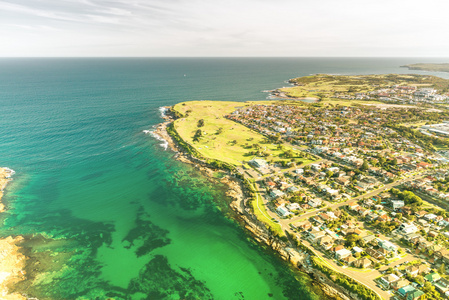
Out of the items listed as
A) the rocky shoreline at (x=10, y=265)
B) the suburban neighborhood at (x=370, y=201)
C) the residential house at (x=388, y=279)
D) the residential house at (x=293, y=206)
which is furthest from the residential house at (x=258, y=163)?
the rocky shoreline at (x=10, y=265)

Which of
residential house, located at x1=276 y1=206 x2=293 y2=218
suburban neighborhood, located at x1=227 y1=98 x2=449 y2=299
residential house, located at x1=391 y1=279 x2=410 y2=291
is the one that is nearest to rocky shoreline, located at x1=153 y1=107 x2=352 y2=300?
suburban neighborhood, located at x1=227 y1=98 x2=449 y2=299

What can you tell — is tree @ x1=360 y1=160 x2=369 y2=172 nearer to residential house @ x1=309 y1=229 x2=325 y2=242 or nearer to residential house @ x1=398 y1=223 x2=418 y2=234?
residential house @ x1=398 y1=223 x2=418 y2=234

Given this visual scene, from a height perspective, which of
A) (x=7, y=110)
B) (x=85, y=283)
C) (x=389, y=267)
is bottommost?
(x=85, y=283)

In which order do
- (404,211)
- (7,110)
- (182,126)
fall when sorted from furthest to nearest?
(7,110) → (182,126) → (404,211)

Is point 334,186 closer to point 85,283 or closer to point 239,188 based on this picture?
point 239,188

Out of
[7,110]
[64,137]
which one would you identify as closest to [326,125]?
[64,137]

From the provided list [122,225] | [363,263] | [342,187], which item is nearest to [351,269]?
[363,263]
